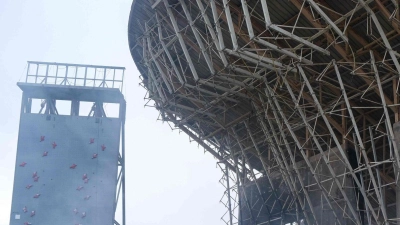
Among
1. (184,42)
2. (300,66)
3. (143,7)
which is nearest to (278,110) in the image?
(300,66)

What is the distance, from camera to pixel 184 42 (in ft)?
77.6

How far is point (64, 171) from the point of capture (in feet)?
116

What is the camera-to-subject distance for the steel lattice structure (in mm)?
20203

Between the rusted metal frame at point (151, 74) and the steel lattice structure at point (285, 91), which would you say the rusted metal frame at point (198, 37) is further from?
the rusted metal frame at point (151, 74)

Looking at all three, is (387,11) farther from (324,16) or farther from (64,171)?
(64,171)

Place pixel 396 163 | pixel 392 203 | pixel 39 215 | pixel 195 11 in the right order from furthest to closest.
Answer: pixel 39 215, pixel 392 203, pixel 195 11, pixel 396 163

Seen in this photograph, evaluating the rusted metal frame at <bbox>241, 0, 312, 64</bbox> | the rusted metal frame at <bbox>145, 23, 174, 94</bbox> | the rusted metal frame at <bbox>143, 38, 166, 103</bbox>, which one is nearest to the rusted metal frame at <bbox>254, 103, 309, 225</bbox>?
the rusted metal frame at <bbox>145, 23, 174, 94</bbox>

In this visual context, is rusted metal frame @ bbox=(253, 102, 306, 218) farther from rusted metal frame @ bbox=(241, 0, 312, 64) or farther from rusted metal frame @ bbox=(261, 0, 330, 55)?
rusted metal frame @ bbox=(261, 0, 330, 55)

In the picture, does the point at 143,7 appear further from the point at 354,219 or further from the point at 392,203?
the point at 392,203

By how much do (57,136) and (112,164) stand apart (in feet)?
11.5

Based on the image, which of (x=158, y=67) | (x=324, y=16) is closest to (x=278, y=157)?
(x=158, y=67)

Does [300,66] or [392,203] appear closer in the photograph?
[300,66]

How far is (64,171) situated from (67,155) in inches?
37.4

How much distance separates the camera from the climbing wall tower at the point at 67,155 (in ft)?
114
